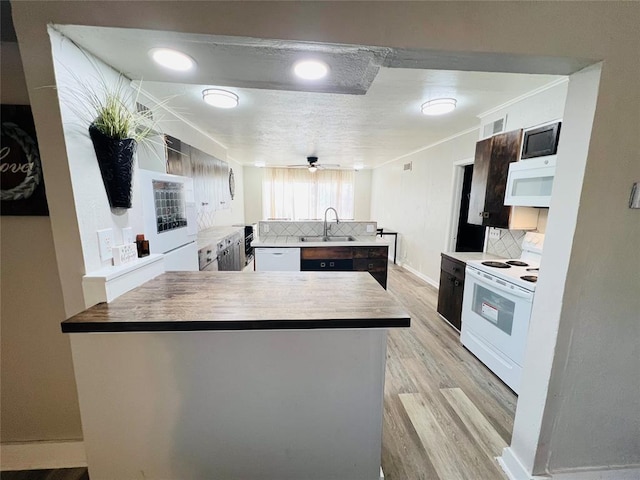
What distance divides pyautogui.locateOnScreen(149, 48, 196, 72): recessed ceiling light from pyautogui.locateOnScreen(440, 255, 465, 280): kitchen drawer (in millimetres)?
2755

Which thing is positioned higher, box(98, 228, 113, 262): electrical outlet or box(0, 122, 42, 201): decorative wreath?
box(0, 122, 42, 201): decorative wreath

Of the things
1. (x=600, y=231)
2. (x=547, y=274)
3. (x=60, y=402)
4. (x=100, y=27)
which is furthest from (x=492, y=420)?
(x=100, y=27)

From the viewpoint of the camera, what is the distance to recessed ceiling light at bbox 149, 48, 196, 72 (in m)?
1.00

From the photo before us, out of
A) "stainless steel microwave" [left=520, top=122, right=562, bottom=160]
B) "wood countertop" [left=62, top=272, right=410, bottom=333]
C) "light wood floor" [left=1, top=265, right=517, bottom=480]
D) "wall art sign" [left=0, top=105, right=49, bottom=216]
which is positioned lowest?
"light wood floor" [left=1, top=265, right=517, bottom=480]

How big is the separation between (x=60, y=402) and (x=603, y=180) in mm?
2947

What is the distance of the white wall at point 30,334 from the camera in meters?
1.21

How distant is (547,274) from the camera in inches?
48.7

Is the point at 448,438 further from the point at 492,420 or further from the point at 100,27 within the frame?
the point at 100,27

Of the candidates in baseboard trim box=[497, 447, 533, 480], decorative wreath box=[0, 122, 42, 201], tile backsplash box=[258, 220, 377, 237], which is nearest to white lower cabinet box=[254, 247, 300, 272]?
tile backsplash box=[258, 220, 377, 237]

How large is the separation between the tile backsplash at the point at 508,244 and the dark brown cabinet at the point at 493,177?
37 cm

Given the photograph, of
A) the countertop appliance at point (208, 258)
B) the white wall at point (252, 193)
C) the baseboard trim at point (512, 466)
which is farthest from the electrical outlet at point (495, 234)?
the white wall at point (252, 193)

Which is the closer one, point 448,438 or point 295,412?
point 295,412

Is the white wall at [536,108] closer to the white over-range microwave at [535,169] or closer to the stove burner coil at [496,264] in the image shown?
the white over-range microwave at [535,169]

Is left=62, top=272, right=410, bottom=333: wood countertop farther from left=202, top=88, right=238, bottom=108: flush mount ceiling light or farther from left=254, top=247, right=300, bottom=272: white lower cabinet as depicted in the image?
left=202, top=88, right=238, bottom=108: flush mount ceiling light
